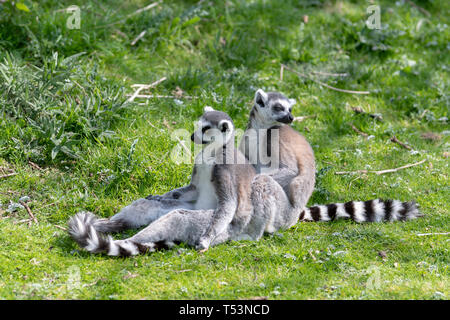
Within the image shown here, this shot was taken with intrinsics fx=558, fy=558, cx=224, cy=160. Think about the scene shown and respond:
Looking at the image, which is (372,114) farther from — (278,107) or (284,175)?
(284,175)

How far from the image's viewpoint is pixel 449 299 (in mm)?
4176

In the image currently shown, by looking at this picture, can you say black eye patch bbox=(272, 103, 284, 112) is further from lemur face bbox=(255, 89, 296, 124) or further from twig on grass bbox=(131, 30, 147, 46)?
twig on grass bbox=(131, 30, 147, 46)

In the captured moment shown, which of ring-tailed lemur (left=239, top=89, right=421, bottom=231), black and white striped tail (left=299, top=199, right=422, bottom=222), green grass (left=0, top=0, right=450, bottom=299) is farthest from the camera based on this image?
black and white striped tail (left=299, top=199, right=422, bottom=222)

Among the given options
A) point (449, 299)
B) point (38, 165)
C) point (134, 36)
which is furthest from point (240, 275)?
point (134, 36)

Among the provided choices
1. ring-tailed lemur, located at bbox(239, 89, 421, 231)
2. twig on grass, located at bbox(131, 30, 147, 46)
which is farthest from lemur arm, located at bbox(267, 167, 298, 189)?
twig on grass, located at bbox(131, 30, 147, 46)

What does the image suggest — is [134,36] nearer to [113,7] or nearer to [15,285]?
[113,7]

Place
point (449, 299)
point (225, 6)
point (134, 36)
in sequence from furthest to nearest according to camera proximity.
A: 1. point (225, 6)
2. point (134, 36)
3. point (449, 299)

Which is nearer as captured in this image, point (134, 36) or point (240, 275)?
point (240, 275)

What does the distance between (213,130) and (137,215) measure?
42.8 inches

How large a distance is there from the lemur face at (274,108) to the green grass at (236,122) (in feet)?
3.26

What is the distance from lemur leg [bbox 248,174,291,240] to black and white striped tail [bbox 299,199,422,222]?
0.59m

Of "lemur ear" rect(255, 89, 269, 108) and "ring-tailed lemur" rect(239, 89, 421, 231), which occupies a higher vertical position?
"lemur ear" rect(255, 89, 269, 108)

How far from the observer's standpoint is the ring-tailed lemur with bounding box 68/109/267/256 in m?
4.73

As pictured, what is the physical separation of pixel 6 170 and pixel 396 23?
23.7 feet
